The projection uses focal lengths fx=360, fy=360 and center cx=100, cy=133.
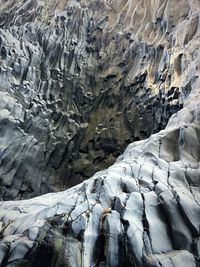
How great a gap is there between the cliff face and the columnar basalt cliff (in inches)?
3.0

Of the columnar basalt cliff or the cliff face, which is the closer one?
the columnar basalt cliff

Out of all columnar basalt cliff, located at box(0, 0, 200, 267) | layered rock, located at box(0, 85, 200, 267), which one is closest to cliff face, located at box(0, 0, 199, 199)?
columnar basalt cliff, located at box(0, 0, 200, 267)

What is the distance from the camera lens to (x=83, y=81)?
25.8m

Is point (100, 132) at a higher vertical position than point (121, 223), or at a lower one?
higher

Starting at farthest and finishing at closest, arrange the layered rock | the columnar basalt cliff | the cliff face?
1. the cliff face
2. the columnar basalt cliff
3. the layered rock

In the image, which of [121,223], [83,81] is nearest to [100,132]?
[83,81]

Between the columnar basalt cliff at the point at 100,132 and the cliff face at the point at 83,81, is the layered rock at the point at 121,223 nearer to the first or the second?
the columnar basalt cliff at the point at 100,132

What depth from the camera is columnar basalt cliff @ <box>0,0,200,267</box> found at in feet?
29.2

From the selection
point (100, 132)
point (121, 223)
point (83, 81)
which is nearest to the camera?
point (121, 223)

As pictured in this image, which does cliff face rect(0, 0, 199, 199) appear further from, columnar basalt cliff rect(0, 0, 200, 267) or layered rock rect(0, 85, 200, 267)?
layered rock rect(0, 85, 200, 267)

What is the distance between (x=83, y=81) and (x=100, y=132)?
162 inches

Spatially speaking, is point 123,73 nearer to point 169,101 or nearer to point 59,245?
point 169,101

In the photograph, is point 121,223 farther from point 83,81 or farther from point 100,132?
point 83,81

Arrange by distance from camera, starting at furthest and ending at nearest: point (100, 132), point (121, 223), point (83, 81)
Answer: point (83, 81)
point (100, 132)
point (121, 223)
